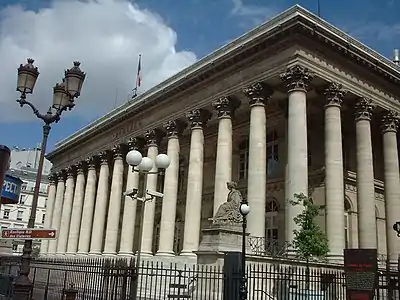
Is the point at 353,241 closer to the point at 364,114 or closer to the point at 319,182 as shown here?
the point at 319,182

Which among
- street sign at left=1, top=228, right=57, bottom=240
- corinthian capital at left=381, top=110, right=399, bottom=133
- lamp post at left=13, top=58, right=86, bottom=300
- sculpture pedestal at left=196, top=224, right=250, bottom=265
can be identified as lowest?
street sign at left=1, top=228, right=57, bottom=240

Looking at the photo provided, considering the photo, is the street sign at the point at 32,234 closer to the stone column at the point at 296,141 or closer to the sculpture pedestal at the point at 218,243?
the sculpture pedestal at the point at 218,243

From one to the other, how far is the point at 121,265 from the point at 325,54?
15.9 meters

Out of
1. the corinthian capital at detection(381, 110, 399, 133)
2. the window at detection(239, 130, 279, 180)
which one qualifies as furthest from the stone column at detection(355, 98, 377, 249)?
the window at detection(239, 130, 279, 180)

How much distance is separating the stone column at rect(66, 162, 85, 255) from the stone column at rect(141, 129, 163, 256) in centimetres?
1210

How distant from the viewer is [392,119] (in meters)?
25.5

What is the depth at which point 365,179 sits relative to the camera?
2305 cm

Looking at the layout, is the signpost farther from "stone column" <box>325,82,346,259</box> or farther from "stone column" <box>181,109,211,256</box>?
"stone column" <box>181,109,211,256</box>

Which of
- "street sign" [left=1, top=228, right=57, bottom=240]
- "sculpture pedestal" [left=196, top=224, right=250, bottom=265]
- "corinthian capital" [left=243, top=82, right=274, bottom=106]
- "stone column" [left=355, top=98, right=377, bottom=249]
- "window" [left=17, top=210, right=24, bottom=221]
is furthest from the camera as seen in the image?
"window" [left=17, top=210, right=24, bottom=221]

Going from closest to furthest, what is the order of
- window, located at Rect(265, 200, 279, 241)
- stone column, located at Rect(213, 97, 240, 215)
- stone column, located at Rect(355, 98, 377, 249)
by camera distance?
stone column, located at Rect(355, 98, 377, 249) → stone column, located at Rect(213, 97, 240, 215) → window, located at Rect(265, 200, 279, 241)

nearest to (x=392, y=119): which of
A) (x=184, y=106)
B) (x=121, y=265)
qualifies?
(x=184, y=106)

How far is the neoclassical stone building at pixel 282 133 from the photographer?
21.6 m

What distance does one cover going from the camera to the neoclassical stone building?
70.9 ft

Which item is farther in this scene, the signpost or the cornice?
the cornice
